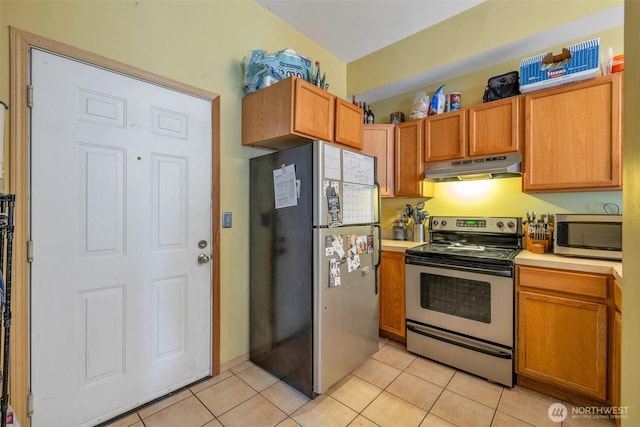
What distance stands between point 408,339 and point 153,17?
2.97 metres

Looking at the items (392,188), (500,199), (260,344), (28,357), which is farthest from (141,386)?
(500,199)

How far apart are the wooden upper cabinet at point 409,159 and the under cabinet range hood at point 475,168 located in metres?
0.10

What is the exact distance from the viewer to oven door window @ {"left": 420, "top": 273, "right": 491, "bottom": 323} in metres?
2.01

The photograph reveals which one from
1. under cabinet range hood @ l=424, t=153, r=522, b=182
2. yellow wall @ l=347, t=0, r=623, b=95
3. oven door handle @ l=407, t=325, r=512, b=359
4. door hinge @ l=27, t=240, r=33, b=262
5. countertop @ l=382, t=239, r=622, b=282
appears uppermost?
yellow wall @ l=347, t=0, r=623, b=95

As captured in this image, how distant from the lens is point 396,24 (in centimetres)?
252

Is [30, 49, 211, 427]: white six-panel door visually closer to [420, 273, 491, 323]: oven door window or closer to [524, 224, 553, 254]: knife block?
[420, 273, 491, 323]: oven door window

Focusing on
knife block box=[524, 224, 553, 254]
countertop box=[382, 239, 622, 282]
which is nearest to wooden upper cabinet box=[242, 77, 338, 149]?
countertop box=[382, 239, 622, 282]

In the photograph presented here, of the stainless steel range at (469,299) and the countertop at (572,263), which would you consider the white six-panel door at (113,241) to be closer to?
the stainless steel range at (469,299)

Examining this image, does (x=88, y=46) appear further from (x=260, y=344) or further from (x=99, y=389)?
(x=260, y=344)

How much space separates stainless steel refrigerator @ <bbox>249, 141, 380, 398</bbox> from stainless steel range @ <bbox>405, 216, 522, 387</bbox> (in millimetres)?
390

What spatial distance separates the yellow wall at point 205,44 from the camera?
1.40 metres

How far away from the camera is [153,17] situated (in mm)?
1717

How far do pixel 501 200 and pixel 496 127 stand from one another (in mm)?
659

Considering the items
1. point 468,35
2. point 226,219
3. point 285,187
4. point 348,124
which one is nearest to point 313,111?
point 348,124
